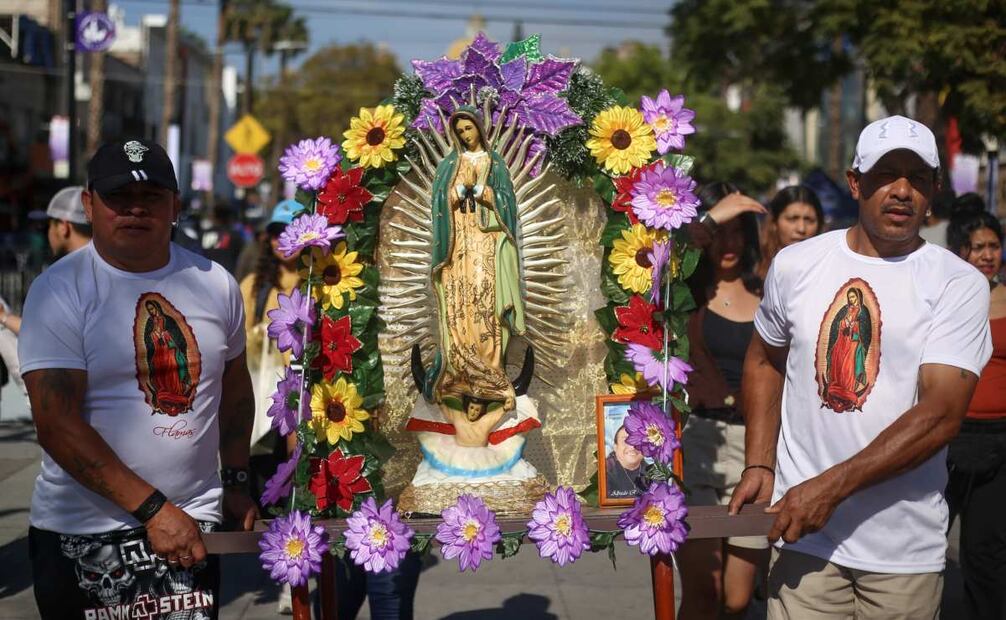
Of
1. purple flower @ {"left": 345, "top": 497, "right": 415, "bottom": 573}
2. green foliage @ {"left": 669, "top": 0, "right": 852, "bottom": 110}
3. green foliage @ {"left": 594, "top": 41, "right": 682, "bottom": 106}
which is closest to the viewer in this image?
purple flower @ {"left": 345, "top": 497, "right": 415, "bottom": 573}

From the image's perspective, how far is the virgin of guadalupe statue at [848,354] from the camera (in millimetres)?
3670

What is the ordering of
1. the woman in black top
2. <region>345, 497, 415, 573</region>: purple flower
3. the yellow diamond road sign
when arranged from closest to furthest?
<region>345, 497, 415, 573</region>: purple flower < the woman in black top < the yellow diamond road sign

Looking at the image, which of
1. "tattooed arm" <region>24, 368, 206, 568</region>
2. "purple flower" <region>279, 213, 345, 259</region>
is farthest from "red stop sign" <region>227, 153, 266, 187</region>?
"tattooed arm" <region>24, 368, 206, 568</region>

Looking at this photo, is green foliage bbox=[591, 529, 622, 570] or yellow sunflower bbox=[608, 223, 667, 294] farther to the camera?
yellow sunflower bbox=[608, 223, 667, 294]

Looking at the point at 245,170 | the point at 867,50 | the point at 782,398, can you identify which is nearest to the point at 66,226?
the point at 782,398

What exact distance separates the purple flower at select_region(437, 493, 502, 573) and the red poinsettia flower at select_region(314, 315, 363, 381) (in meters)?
0.66

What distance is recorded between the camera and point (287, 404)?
418 centimetres

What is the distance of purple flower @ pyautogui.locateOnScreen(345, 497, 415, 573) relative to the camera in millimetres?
3934

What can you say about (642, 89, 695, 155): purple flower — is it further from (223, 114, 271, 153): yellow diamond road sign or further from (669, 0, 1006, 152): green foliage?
(223, 114, 271, 153): yellow diamond road sign

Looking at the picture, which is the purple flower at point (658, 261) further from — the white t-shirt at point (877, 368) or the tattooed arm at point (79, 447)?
the tattooed arm at point (79, 447)

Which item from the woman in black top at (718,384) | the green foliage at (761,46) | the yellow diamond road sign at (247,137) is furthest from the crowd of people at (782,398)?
the yellow diamond road sign at (247,137)

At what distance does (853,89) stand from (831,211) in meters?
39.9

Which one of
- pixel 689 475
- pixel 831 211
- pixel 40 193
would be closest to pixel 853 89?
pixel 40 193

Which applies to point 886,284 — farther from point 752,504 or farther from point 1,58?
point 1,58
